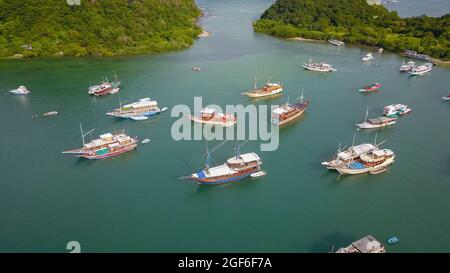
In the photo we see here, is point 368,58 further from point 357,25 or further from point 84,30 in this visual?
point 84,30

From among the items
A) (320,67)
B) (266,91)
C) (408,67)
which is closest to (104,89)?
(266,91)

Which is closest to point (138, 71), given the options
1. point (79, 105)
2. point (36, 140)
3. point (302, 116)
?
point (79, 105)

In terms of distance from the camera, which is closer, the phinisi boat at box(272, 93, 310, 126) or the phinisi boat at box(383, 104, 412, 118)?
the phinisi boat at box(272, 93, 310, 126)

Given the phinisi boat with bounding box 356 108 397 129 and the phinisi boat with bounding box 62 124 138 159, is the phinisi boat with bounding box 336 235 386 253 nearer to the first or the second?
the phinisi boat with bounding box 356 108 397 129

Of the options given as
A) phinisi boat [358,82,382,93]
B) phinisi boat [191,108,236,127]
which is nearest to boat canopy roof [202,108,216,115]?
phinisi boat [191,108,236,127]

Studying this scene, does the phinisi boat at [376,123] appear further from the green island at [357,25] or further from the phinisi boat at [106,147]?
the green island at [357,25]

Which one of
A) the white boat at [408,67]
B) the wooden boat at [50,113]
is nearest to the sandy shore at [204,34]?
the white boat at [408,67]

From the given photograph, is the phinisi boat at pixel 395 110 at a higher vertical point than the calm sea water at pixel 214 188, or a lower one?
higher
